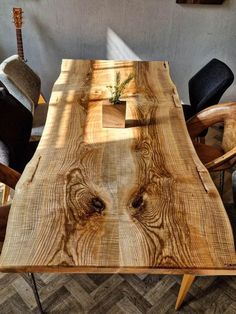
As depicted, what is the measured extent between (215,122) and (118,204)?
101 centimetres

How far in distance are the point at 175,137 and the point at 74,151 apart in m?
0.50

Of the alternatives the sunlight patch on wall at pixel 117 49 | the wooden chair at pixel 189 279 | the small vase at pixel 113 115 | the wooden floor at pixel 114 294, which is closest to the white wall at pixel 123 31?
the sunlight patch on wall at pixel 117 49

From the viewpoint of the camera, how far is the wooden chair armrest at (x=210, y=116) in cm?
175

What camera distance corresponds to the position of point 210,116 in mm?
1812

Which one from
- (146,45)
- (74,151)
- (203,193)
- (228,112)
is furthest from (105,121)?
(146,45)

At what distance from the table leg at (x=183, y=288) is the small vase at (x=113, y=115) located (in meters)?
0.80

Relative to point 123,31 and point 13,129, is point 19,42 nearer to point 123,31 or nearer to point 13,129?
point 123,31

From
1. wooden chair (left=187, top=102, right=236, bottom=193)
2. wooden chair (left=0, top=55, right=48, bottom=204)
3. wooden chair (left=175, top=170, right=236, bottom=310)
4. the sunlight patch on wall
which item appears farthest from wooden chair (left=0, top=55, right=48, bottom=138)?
wooden chair (left=175, top=170, right=236, bottom=310)

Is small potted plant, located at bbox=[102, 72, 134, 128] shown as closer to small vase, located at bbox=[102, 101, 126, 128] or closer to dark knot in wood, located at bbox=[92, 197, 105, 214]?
small vase, located at bbox=[102, 101, 126, 128]

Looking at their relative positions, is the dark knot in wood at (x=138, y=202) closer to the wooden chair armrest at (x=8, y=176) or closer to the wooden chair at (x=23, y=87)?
the wooden chair armrest at (x=8, y=176)

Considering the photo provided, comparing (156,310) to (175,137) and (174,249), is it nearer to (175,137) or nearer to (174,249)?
(174,249)

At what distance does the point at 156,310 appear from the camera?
4.99ft

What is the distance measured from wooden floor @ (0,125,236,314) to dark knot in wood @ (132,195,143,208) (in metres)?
0.73

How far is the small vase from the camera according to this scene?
4.87ft
